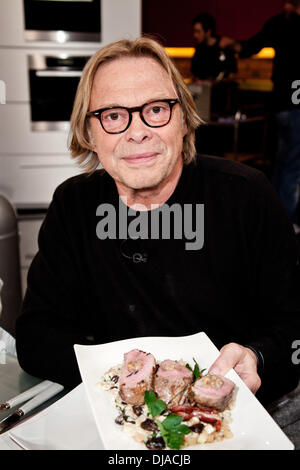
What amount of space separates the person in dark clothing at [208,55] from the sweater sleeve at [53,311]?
406cm

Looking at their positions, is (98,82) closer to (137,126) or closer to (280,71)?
(137,126)

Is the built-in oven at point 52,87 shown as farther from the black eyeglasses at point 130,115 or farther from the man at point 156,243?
the black eyeglasses at point 130,115

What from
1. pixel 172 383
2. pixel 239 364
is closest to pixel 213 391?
pixel 172 383

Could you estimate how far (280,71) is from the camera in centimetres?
388

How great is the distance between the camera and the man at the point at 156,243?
1284mm

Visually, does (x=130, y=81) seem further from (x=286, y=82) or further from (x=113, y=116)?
(x=286, y=82)

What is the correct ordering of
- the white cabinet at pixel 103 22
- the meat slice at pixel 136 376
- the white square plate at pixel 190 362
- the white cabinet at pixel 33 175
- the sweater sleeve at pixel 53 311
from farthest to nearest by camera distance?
1. the white cabinet at pixel 33 175
2. the white cabinet at pixel 103 22
3. the sweater sleeve at pixel 53 311
4. the meat slice at pixel 136 376
5. the white square plate at pixel 190 362

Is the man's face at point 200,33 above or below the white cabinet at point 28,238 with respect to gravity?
above

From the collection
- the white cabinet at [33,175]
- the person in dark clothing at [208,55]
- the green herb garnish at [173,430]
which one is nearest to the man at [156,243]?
the green herb garnish at [173,430]

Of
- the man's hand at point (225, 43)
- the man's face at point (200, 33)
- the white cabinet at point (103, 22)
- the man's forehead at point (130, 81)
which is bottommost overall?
the man's forehead at point (130, 81)

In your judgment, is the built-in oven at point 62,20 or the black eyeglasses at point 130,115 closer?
the black eyeglasses at point 130,115

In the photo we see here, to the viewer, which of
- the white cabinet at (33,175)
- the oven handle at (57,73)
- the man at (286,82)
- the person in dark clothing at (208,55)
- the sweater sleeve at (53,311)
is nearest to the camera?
the sweater sleeve at (53,311)
